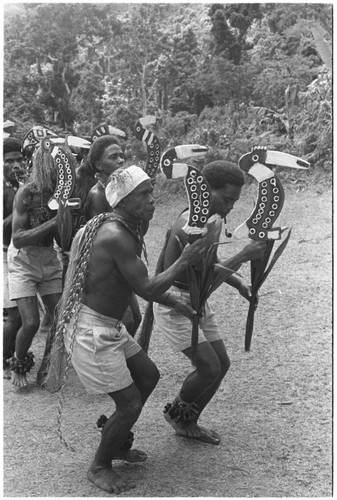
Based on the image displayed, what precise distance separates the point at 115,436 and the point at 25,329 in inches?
66.6

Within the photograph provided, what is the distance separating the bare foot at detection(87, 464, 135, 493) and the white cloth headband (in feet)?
4.69

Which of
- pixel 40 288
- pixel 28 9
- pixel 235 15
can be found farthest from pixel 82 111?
pixel 40 288

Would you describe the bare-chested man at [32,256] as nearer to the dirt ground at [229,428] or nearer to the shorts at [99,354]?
the dirt ground at [229,428]

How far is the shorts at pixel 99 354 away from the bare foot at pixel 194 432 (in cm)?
78

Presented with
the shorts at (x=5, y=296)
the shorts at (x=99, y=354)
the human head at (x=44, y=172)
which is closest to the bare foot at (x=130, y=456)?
the shorts at (x=99, y=354)

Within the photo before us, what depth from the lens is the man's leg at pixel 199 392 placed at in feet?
12.4

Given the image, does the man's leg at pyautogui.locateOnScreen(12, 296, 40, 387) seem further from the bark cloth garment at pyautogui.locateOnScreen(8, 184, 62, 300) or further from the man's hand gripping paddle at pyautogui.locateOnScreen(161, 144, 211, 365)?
the man's hand gripping paddle at pyautogui.locateOnScreen(161, 144, 211, 365)

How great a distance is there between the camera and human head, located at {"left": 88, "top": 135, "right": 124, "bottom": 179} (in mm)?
4930

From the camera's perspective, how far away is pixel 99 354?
3.32 m

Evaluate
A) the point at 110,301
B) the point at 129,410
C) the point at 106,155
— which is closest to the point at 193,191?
the point at 110,301

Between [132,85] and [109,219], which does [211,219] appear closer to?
[109,219]

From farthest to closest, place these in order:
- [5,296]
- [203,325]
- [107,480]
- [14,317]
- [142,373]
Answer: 1. [5,296]
2. [14,317]
3. [203,325]
4. [142,373]
5. [107,480]

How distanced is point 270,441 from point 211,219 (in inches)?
57.9

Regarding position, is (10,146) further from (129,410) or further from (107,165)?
(129,410)
